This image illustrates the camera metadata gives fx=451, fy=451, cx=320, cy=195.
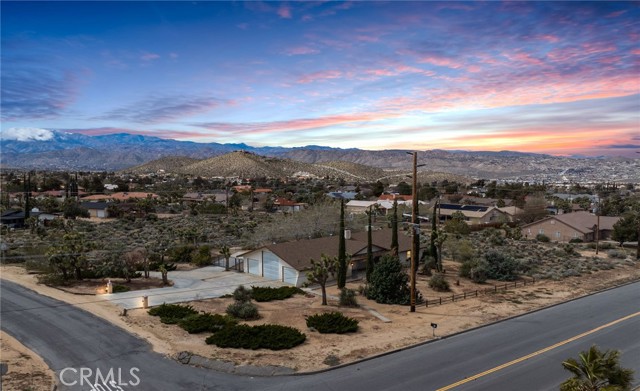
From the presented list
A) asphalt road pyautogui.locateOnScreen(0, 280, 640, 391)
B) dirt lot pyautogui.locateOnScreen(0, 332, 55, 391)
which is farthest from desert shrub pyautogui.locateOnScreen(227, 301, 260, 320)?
dirt lot pyautogui.locateOnScreen(0, 332, 55, 391)

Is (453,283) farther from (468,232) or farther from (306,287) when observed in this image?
(468,232)

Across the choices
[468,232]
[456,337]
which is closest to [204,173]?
[468,232]

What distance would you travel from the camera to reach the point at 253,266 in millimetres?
41156

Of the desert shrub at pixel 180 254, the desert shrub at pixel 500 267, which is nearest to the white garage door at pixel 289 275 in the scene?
the desert shrub at pixel 180 254

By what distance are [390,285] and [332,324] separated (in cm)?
773

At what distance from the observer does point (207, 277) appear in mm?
39844

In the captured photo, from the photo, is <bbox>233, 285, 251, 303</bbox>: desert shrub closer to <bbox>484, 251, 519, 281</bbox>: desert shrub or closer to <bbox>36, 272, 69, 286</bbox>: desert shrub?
<bbox>36, 272, 69, 286</bbox>: desert shrub

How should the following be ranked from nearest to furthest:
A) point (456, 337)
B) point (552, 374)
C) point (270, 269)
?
point (552, 374) → point (456, 337) → point (270, 269)

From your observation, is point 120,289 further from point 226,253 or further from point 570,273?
point 570,273

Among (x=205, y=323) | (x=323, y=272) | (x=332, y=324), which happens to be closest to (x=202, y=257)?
(x=323, y=272)

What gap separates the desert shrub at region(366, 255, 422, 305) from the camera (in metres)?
31.5

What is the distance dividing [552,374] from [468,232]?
47.8 meters

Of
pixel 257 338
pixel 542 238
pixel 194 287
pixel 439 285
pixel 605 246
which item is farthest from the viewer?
pixel 542 238

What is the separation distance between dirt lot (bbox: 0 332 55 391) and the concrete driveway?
7827mm
